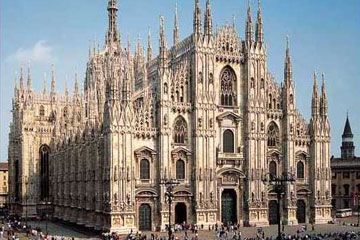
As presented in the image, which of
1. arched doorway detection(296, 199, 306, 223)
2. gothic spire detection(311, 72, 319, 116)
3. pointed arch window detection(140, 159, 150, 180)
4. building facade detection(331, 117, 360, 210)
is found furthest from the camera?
building facade detection(331, 117, 360, 210)

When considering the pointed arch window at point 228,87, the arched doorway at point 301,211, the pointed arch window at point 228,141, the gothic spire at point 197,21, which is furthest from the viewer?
the arched doorway at point 301,211

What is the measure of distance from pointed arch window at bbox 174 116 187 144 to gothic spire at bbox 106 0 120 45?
95.0ft

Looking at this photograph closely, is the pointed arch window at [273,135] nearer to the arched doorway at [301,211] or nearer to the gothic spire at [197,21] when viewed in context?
the arched doorway at [301,211]

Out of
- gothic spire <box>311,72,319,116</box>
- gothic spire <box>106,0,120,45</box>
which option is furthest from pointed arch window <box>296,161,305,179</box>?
gothic spire <box>106,0,120,45</box>

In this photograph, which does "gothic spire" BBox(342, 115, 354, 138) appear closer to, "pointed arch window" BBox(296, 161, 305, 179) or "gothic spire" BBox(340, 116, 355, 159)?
"gothic spire" BBox(340, 116, 355, 159)

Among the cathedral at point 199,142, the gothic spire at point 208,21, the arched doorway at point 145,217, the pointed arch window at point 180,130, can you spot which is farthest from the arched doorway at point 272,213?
the gothic spire at point 208,21

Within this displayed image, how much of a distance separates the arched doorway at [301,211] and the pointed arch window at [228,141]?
12.6 m

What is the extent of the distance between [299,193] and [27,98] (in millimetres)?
55619

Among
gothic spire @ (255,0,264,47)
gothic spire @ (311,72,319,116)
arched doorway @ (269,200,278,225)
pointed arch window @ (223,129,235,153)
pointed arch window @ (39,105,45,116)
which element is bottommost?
arched doorway @ (269,200,278,225)

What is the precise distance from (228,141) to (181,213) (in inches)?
435

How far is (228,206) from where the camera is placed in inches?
2945

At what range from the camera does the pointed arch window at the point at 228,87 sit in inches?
2960

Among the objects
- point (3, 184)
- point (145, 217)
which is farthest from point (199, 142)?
point (3, 184)

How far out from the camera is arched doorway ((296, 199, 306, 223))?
79125 millimetres
